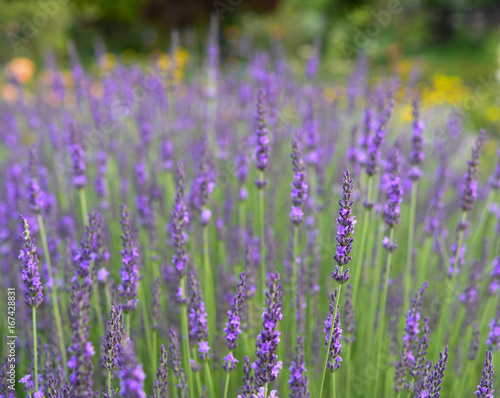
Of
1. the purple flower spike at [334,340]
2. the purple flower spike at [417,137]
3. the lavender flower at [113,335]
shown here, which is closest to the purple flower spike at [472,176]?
the purple flower spike at [417,137]

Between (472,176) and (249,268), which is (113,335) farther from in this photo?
(472,176)

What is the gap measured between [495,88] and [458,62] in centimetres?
1426

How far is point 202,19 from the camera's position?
16328 mm

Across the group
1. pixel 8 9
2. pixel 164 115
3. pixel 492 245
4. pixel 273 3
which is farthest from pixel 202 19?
pixel 492 245

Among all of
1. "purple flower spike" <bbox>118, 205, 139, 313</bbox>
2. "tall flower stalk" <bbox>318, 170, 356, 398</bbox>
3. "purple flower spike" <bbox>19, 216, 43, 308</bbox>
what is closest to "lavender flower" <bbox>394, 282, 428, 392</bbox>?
"tall flower stalk" <bbox>318, 170, 356, 398</bbox>

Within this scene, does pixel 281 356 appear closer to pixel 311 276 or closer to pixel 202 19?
pixel 311 276

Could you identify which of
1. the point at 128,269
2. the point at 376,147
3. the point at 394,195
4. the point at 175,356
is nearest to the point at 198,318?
the point at 175,356

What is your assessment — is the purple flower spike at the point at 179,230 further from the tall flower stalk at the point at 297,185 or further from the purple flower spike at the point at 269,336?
the purple flower spike at the point at 269,336

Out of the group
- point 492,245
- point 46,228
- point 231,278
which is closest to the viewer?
point 231,278

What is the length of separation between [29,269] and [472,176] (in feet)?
5.06

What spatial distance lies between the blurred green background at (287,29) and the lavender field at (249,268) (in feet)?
27.7

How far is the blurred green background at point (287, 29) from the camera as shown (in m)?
11.9

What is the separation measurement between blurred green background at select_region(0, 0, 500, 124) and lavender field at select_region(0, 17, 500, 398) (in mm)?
8457

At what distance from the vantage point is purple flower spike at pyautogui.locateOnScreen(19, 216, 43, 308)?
1.23 metres
